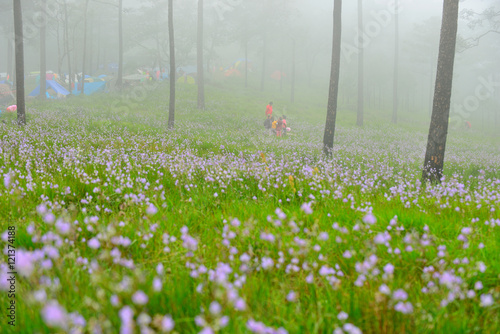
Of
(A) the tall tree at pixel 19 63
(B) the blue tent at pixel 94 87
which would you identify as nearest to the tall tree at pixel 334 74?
(A) the tall tree at pixel 19 63

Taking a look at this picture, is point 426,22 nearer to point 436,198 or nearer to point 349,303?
point 436,198

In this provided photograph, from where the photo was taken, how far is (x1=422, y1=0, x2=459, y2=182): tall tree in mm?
7246

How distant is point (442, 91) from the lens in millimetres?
7465

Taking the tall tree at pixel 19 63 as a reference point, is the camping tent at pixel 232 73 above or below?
above

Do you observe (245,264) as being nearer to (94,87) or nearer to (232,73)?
(94,87)

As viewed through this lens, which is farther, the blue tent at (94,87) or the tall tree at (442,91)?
the blue tent at (94,87)

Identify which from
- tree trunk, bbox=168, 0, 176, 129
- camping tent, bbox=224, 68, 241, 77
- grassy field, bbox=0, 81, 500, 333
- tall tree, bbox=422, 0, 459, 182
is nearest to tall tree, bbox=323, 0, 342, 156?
tall tree, bbox=422, 0, 459, 182

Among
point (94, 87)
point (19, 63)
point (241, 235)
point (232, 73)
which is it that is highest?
point (232, 73)

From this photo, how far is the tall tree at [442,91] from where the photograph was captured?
7246 millimetres

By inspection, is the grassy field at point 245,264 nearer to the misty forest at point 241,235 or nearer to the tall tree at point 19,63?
the misty forest at point 241,235

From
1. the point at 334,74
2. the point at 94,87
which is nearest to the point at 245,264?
the point at 334,74

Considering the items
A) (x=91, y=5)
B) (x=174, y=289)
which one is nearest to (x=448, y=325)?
(x=174, y=289)

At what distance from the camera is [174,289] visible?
206 cm

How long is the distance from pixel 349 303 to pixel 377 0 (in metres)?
59.6
